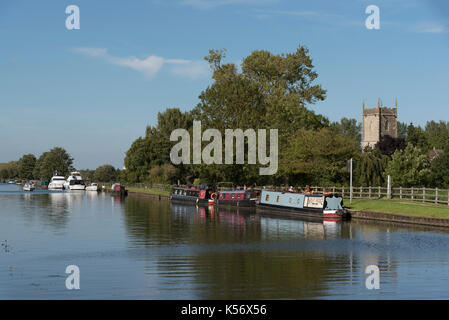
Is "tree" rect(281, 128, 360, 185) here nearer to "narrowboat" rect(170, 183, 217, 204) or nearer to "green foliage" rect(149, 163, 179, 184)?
"narrowboat" rect(170, 183, 217, 204)

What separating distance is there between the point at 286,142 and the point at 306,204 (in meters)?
20.9

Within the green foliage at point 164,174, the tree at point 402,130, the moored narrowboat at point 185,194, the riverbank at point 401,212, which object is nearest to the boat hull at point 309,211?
the riverbank at point 401,212

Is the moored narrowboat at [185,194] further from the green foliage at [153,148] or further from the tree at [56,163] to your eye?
the tree at [56,163]

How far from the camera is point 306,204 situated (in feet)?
174

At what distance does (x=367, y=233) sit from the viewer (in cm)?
3825

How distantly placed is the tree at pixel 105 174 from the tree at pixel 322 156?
9920 cm

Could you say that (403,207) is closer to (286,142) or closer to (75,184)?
(286,142)

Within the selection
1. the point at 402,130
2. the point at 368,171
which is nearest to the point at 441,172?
the point at 368,171

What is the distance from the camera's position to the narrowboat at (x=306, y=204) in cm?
4916

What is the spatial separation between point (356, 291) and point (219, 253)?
1031 centimetres

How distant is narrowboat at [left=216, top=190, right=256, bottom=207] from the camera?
214ft

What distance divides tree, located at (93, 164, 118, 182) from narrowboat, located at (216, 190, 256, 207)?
92.8 meters
